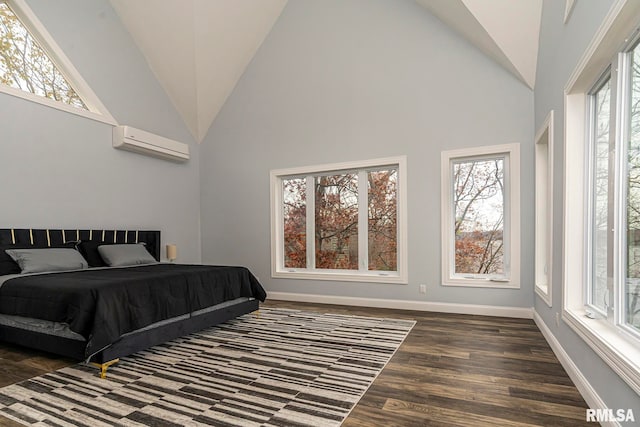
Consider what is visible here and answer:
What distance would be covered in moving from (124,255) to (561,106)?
16.0 feet

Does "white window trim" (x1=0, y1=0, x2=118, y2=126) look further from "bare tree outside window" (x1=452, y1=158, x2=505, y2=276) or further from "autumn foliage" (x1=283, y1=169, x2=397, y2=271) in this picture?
"bare tree outside window" (x1=452, y1=158, x2=505, y2=276)

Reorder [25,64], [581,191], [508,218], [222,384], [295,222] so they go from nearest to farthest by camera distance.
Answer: [222,384], [581,191], [25,64], [508,218], [295,222]

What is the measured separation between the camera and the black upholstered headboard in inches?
150

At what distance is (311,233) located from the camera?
18.2 feet

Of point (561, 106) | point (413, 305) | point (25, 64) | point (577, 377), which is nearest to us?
point (577, 377)

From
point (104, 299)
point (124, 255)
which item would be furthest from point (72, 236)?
point (104, 299)

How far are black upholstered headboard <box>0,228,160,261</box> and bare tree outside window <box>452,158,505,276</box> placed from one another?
4.31m

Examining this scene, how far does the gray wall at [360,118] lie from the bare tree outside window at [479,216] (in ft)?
0.87

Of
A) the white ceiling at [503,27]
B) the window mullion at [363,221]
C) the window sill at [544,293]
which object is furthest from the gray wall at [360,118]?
the window sill at [544,293]

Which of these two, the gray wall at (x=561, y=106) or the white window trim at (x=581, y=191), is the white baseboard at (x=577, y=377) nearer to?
the gray wall at (x=561, y=106)

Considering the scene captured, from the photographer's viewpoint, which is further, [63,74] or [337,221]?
[337,221]

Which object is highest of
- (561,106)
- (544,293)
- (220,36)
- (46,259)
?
(220,36)

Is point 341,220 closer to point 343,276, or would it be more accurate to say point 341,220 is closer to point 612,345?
point 343,276

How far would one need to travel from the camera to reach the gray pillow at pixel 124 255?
4.43m
